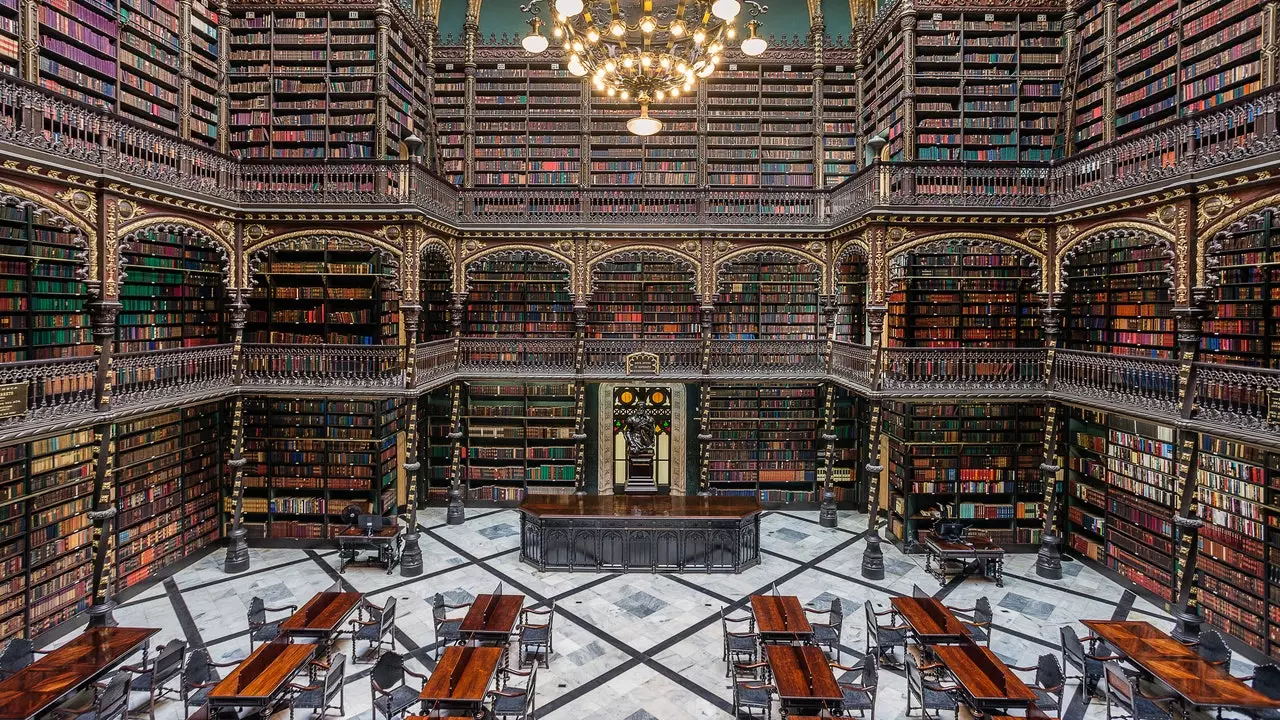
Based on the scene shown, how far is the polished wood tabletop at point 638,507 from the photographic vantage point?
8117 mm

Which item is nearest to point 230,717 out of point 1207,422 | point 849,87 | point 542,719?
point 542,719

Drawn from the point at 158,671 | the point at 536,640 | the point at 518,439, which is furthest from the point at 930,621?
the point at 518,439

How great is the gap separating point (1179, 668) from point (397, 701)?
232 inches

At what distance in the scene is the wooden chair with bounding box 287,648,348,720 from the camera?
4.63 m

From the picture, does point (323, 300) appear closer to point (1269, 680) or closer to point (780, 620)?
point (780, 620)

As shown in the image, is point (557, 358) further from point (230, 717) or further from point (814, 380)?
point (230, 717)

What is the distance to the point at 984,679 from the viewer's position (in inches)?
179

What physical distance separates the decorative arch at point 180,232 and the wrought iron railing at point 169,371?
893 millimetres

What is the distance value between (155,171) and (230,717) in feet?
19.0

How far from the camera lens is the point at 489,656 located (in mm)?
4883

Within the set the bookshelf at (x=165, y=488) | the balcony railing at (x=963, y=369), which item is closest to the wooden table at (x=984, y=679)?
the balcony railing at (x=963, y=369)

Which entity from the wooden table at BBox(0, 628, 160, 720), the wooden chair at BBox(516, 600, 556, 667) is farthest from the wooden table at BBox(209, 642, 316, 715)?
the wooden chair at BBox(516, 600, 556, 667)

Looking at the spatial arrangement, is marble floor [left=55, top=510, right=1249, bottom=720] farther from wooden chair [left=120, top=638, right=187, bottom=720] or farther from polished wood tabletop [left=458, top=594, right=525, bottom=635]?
polished wood tabletop [left=458, top=594, right=525, bottom=635]

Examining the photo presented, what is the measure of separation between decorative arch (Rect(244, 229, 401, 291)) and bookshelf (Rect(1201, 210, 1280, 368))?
364 inches
